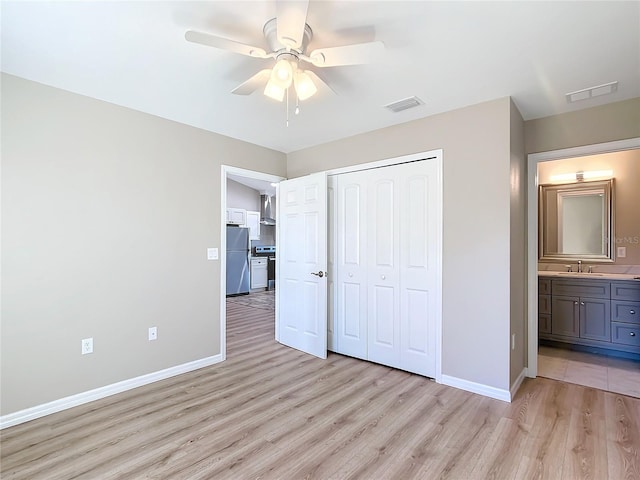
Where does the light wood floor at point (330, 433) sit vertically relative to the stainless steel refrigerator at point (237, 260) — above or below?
below

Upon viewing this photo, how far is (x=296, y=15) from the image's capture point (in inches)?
58.9

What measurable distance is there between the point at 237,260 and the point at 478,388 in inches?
238

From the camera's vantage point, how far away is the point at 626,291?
352 centimetres

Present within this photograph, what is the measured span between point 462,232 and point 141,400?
3.08 metres

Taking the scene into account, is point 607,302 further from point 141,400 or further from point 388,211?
point 141,400

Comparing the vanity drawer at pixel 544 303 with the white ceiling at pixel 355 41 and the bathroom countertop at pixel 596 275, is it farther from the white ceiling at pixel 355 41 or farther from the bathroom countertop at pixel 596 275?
the white ceiling at pixel 355 41

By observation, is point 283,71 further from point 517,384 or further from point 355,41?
point 517,384

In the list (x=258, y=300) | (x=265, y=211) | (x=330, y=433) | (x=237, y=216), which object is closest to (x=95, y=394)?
(x=330, y=433)

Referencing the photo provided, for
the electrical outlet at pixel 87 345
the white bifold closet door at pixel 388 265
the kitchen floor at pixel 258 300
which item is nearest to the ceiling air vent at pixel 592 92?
the white bifold closet door at pixel 388 265

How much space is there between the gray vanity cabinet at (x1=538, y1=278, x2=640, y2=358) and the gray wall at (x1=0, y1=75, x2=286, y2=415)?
13.2ft

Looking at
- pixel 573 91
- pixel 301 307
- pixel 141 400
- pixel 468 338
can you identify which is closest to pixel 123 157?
pixel 141 400

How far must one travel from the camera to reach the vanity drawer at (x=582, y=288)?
3643mm

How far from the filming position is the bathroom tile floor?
2.91m

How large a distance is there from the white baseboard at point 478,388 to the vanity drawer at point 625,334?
203 centimetres
